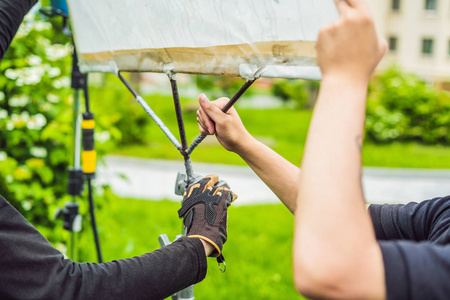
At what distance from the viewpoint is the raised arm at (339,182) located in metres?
0.79

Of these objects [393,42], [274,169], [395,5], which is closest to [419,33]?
[393,42]

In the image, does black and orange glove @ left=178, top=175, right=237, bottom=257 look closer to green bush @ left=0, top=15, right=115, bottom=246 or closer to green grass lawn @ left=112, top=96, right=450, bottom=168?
green bush @ left=0, top=15, right=115, bottom=246

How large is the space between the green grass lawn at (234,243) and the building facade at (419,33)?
17.9 metres

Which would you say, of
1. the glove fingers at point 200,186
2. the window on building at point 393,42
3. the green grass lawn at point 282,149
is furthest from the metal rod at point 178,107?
the window on building at point 393,42

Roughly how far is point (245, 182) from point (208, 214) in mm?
6616

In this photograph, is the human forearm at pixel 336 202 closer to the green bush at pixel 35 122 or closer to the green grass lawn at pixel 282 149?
the green bush at pixel 35 122

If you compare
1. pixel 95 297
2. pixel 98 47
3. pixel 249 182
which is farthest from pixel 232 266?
pixel 249 182

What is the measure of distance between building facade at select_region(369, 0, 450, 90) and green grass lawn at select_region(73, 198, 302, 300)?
17938 millimetres

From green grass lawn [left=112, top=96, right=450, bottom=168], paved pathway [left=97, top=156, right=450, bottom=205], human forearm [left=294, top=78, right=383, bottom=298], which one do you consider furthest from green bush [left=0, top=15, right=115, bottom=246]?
green grass lawn [left=112, top=96, right=450, bottom=168]

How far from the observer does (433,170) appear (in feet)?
28.6

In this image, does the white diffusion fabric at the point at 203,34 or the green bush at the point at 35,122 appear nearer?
the white diffusion fabric at the point at 203,34

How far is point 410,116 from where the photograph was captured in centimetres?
1142

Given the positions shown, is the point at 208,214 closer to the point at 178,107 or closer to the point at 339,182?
the point at 178,107

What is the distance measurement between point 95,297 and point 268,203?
17.4 feet
